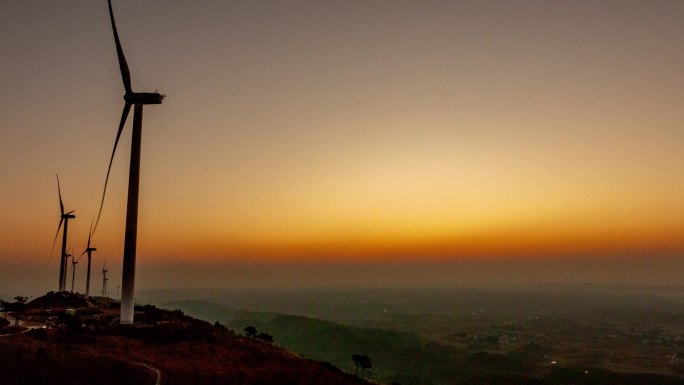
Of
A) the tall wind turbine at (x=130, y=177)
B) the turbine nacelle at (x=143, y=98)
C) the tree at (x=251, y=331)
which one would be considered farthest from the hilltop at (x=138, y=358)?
the tree at (x=251, y=331)

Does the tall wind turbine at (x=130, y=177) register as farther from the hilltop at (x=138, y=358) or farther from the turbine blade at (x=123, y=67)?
the hilltop at (x=138, y=358)

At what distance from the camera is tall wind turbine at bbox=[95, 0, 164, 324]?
5434cm

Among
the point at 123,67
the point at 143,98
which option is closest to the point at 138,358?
the point at 143,98

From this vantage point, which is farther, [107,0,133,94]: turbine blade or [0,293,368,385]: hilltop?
[107,0,133,94]: turbine blade

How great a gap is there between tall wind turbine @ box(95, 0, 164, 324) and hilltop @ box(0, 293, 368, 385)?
426 centimetres

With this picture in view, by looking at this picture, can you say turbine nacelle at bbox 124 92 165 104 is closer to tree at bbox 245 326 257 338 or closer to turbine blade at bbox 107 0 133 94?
turbine blade at bbox 107 0 133 94

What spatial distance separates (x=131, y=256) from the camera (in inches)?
2133

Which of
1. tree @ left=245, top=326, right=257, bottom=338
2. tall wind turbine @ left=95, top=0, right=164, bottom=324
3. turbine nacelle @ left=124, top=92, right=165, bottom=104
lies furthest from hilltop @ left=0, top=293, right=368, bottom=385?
tree @ left=245, top=326, right=257, bottom=338

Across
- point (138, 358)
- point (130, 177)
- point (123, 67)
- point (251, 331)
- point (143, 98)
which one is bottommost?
point (251, 331)

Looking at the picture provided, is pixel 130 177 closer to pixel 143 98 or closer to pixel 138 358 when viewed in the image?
pixel 143 98

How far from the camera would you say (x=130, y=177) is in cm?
5541

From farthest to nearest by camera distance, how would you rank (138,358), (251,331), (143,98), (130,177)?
(251,331)
(143,98)
(130,177)
(138,358)

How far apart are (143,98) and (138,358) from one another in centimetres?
3096

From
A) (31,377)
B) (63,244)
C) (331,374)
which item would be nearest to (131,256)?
(31,377)
